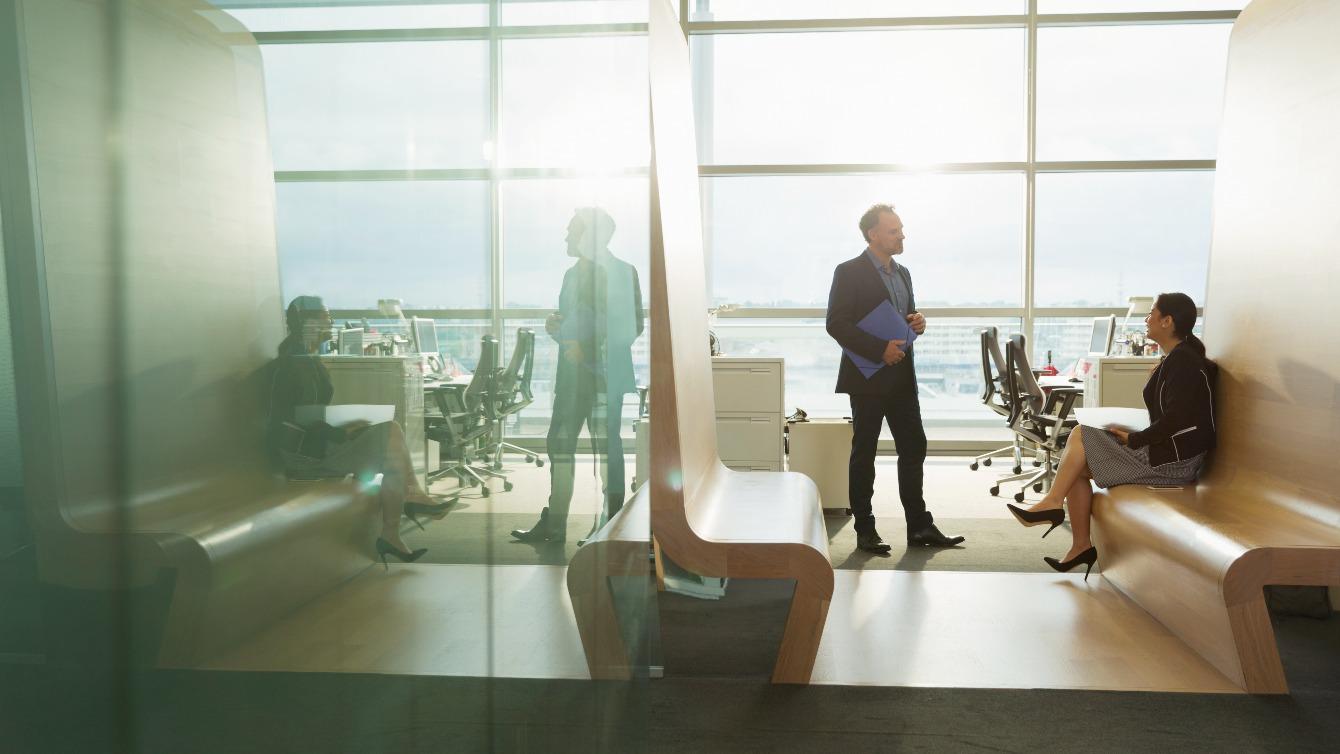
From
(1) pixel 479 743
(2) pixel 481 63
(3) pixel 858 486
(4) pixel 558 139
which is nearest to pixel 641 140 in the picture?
(4) pixel 558 139

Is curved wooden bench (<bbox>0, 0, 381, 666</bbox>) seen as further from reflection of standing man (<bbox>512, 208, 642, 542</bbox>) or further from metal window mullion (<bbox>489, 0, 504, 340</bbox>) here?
reflection of standing man (<bbox>512, 208, 642, 542</bbox>)

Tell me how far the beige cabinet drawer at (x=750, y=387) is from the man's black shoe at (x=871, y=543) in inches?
30.8

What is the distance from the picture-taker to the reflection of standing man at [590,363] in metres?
1.23

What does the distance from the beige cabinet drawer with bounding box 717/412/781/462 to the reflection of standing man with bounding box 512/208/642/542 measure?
250cm

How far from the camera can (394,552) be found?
0.58 meters

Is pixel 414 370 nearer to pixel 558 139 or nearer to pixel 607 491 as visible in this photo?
pixel 558 139

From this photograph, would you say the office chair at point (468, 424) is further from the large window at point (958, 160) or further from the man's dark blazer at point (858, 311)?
the large window at point (958, 160)

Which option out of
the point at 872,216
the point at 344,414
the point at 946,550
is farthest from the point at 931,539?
the point at 344,414

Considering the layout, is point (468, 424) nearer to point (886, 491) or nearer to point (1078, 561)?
point (1078, 561)

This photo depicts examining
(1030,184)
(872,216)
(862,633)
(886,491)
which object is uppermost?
(1030,184)

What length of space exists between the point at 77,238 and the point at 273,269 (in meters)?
0.12

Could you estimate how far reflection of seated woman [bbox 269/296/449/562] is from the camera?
0.41 m

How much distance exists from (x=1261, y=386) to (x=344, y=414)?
332 cm

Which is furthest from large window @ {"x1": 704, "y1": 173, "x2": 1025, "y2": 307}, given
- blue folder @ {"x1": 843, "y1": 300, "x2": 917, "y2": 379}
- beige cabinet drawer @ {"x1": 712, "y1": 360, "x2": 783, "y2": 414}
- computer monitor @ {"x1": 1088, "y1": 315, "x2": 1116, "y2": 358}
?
blue folder @ {"x1": 843, "y1": 300, "x2": 917, "y2": 379}
